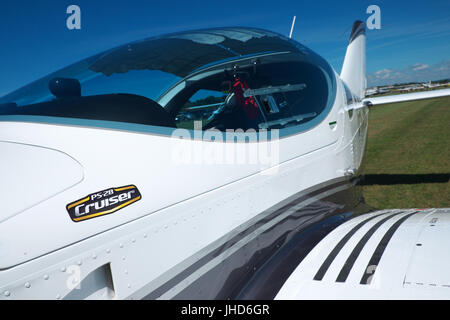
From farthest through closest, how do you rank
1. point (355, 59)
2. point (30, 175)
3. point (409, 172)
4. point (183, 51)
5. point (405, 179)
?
point (409, 172)
point (405, 179)
point (355, 59)
point (183, 51)
point (30, 175)

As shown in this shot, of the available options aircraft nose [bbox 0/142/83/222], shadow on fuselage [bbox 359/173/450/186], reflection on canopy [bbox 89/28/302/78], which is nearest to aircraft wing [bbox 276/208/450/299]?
aircraft nose [bbox 0/142/83/222]

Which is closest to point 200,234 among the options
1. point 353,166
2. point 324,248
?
point 324,248

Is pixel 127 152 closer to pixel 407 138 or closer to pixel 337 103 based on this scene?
pixel 337 103

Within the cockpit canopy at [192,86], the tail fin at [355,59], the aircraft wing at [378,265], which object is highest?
the tail fin at [355,59]

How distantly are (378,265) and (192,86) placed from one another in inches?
57.0

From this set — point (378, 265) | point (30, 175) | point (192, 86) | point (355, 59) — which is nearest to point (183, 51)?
point (192, 86)

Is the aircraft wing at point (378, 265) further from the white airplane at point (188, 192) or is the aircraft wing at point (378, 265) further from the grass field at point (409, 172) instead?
the grass field at point (409, 172)

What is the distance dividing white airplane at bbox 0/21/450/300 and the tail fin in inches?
145

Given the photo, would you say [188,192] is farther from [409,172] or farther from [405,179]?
[409,172]

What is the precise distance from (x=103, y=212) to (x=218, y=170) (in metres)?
0.63

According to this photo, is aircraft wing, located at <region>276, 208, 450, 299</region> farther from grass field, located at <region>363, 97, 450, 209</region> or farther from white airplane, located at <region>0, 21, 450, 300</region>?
grass field, located at <region>363, 97, 450, 209</region>

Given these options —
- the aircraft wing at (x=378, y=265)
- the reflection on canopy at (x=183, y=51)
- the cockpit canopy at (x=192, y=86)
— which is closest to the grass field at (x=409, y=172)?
the aircraft wing at (x=378, y=265)

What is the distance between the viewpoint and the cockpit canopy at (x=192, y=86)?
1.32 m

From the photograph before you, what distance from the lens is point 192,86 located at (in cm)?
181
